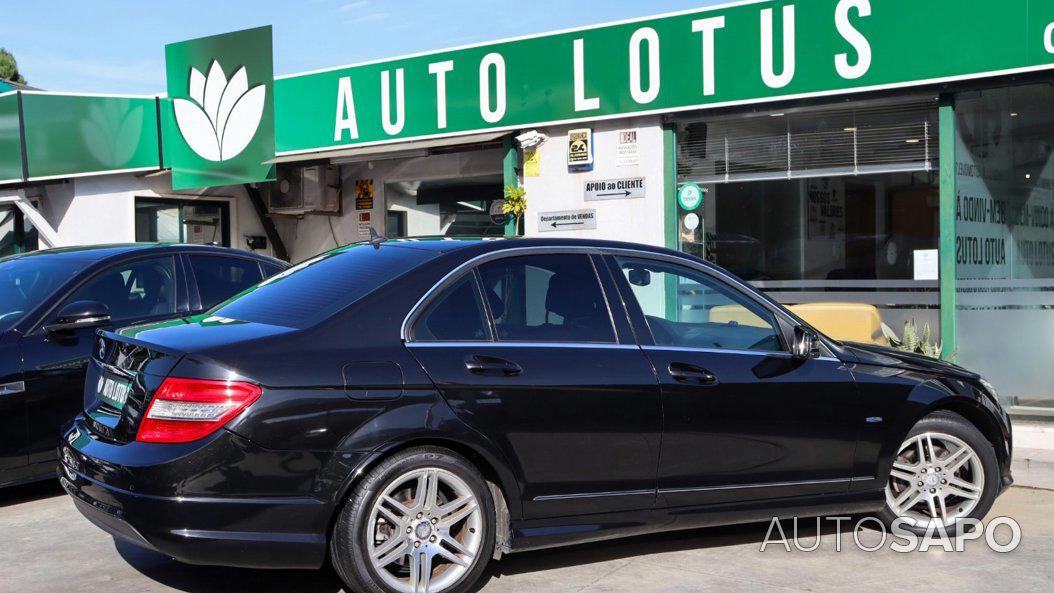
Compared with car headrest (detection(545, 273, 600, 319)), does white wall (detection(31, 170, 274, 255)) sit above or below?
above

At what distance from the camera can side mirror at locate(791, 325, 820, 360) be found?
5.27 meters

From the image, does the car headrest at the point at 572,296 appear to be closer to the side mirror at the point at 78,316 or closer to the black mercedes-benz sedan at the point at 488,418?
the black mercedes-benz sedan at the point at 488,418

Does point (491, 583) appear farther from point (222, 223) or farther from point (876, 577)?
point (222, 223)

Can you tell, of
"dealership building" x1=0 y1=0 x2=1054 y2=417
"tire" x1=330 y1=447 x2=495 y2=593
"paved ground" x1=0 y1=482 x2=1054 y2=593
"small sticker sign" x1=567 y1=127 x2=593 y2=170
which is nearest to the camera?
"tire" x1=330 y1=447 x2=495 y2=593

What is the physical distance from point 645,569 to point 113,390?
2.58 m

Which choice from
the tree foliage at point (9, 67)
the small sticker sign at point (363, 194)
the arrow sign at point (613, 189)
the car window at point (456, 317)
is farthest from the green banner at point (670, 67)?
the tree foliage at point (9, 67)

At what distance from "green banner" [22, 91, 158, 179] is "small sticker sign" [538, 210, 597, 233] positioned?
6.28 metres

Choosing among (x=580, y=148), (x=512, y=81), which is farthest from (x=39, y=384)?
(x=512, y=81)

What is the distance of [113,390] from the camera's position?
4.57 m

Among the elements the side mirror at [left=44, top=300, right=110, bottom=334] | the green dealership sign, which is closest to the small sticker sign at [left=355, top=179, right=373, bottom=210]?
the green dealership sign

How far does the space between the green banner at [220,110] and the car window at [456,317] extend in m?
9.93

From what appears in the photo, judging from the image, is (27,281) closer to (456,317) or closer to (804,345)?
(456,317)

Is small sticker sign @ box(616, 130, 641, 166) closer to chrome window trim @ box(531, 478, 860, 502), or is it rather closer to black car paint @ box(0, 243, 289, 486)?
black car paint @ box(0, 243, 289, 486)

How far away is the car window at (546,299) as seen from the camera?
4766mm
